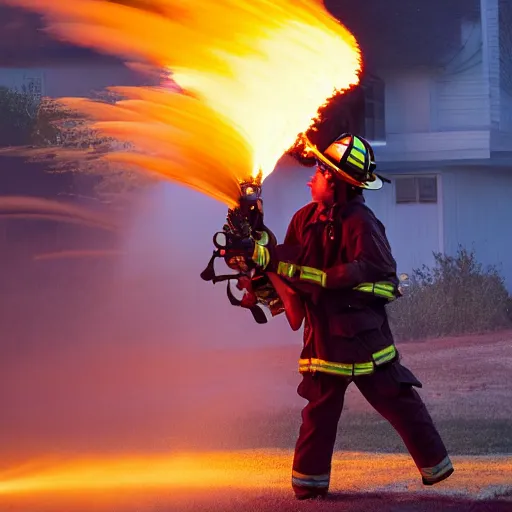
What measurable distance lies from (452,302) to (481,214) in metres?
1.12

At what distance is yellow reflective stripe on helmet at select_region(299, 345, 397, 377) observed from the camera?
221 inches

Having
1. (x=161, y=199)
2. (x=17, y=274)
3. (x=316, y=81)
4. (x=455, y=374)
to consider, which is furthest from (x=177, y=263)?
(x=316, y=81)

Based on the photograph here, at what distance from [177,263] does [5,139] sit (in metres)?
1.93

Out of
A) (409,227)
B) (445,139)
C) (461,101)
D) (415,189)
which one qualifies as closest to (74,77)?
(461,101)

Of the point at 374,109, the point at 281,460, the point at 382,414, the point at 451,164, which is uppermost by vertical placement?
the point at 374,109

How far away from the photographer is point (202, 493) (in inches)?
240

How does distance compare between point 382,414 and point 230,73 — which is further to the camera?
point 230,73

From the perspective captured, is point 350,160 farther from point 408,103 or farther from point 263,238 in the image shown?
point 408,103

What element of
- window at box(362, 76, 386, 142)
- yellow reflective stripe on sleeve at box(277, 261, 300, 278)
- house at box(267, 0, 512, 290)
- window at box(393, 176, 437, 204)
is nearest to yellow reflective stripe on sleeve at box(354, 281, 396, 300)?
yellow reflective stripe on sleeve at box(277, 261, 300, 278)

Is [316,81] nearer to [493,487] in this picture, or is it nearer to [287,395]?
[493,487]

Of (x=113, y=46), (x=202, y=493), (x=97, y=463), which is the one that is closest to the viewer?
(x=202, y=493)

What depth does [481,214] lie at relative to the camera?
12086mm

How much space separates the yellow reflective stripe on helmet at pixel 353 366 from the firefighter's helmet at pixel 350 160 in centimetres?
84

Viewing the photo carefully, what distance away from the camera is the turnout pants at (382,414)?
563cm
